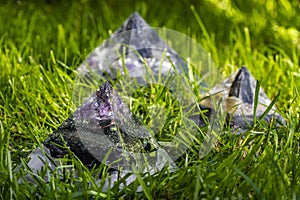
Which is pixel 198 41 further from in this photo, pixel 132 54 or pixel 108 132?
pixel 108 132

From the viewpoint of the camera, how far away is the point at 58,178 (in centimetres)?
152

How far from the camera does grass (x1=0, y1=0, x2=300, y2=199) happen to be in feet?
4.78

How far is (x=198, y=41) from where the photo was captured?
2.79 meters

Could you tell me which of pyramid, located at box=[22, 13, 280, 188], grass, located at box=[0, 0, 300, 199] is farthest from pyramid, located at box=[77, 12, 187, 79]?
pyramid, located at box=[22, 13, 280, 188]

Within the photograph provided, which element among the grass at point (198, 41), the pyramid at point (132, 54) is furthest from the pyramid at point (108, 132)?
the pyramid at point (132, 54)

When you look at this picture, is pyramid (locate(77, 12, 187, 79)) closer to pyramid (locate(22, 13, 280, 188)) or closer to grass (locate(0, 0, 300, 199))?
grass (locate(0, 0, 300, 199))

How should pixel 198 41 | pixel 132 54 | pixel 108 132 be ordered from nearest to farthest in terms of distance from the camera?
pixel 108 132, pixel 132 54, pixel 198 41

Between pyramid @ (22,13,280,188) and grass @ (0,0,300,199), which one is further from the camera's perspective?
pyramid @ (22,13,280,188)

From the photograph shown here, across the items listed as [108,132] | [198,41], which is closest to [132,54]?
[198,41]

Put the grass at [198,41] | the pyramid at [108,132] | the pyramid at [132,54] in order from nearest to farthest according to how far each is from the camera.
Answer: the grass at [198,41] → the pyramid at [108,132] → the pyramid at [132,54]

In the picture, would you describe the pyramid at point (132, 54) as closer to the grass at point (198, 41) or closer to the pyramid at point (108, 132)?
the grass at point (198, 41)

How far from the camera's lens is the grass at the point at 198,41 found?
1457 millimetres

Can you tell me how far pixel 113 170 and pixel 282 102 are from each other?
866 millimetres

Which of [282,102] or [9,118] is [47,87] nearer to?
[9,118]
